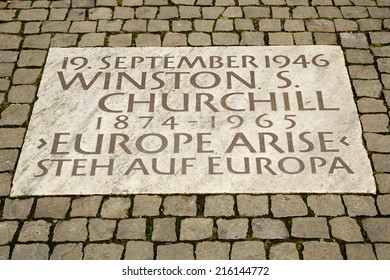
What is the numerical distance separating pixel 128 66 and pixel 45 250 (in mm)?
2338

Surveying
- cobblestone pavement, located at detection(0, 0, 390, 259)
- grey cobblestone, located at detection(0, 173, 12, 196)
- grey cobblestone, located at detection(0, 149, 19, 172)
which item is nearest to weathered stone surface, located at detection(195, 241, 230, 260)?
cobblestone pavement, located at detection(0, 0, 390, 259)

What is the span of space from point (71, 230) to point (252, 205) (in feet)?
5.07

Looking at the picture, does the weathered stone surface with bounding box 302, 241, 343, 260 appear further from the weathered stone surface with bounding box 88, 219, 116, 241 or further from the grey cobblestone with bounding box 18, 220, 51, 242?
the grey cobblestone with bounding box 18, 220, 51, 242

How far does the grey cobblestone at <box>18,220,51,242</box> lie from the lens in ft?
16.4

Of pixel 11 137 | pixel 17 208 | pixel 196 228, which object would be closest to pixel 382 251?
pixel 196 228

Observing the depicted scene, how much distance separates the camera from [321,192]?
527 cm

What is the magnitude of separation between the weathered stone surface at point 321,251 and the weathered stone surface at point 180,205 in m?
0.99

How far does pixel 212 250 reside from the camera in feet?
16.1

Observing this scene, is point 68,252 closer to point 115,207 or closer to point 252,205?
point 115,207

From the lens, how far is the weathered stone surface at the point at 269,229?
500cm

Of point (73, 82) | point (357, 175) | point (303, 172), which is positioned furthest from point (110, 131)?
point (357, 175)

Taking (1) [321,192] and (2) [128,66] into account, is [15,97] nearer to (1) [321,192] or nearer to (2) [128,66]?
(2) [128,66]

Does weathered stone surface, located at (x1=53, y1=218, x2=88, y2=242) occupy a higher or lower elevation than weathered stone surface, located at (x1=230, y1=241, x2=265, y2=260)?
higher

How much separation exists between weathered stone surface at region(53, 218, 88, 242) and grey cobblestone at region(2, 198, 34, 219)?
325 mm
